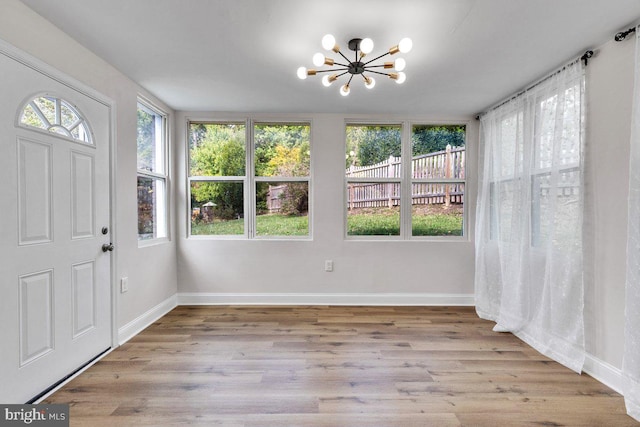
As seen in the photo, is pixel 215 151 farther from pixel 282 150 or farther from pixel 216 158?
pixel 282 150

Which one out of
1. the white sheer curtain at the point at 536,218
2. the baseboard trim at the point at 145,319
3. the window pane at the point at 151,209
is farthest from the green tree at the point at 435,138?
the baseboard trim at the point at 145,319

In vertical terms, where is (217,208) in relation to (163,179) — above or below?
below

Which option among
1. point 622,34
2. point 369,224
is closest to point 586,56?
point 622,34

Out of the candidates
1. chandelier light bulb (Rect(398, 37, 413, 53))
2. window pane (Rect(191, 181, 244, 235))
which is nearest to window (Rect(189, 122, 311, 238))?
window pane (Rect(191, 181, 244, 235))

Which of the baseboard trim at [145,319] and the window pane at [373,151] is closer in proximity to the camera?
the baseboard trim at [145,319]

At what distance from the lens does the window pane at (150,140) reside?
10.2ft

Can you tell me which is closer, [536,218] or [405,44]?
[405,44]

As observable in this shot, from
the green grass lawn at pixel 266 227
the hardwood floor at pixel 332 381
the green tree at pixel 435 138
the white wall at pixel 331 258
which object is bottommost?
the hardwood floor at pixel 332 381

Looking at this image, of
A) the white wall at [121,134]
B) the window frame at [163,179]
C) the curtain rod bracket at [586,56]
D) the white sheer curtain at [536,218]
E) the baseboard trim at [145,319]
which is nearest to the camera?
the white wall at [121,134]

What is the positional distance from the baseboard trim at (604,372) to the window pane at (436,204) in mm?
1846

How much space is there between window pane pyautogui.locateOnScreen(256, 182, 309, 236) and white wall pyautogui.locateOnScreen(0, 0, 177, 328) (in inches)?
45.4

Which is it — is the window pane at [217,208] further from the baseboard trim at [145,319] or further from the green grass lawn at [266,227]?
the baseboard trim at [145,319]

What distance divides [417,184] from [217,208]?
257 cm

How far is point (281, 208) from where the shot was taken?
3789 millimetres
